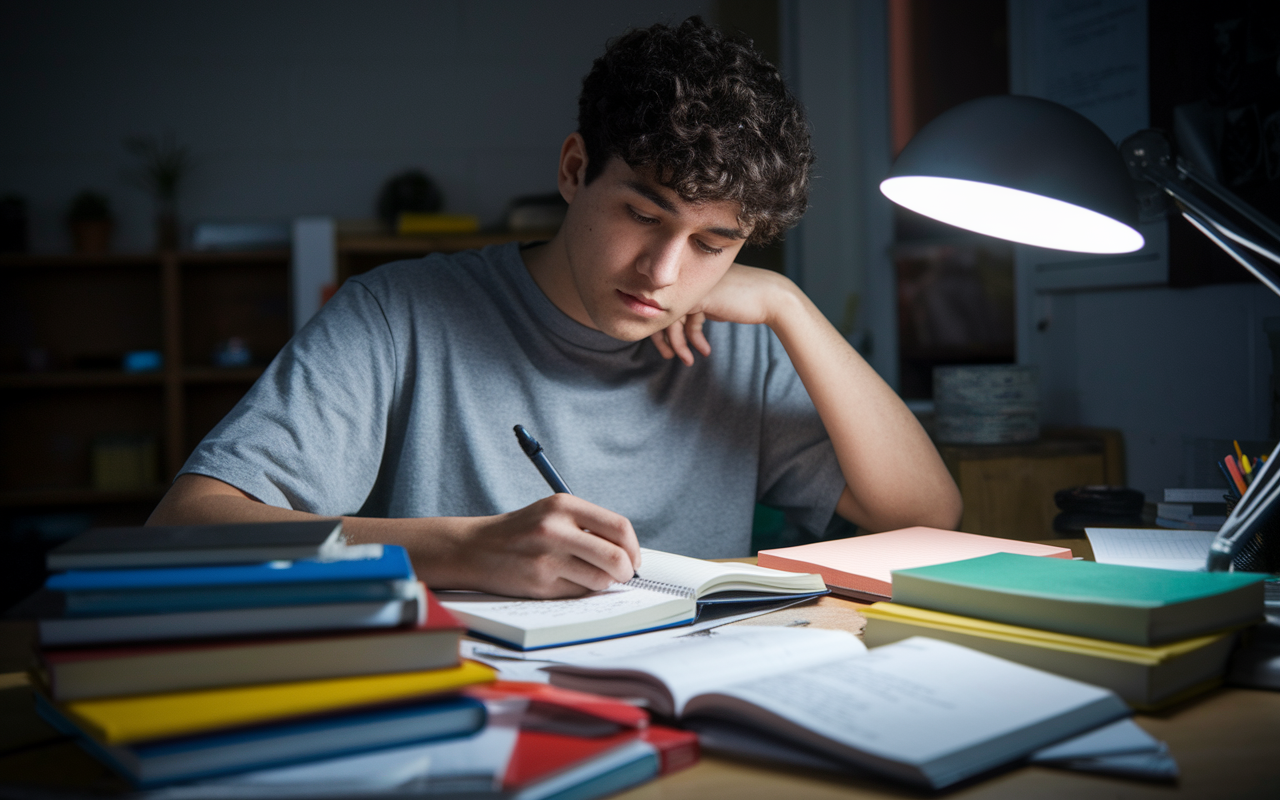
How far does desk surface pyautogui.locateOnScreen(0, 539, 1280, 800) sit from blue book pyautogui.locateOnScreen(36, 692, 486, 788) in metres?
0.08

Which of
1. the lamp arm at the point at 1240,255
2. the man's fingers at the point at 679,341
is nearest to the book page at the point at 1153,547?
the lamp arm at the point at 1240,255

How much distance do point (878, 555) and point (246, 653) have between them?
66 cm

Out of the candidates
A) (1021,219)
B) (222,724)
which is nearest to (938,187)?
(1021,219)

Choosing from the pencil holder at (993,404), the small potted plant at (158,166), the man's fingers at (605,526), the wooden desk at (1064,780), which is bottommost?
the wooden desk at (1064,780)

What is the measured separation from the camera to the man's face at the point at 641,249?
109 cm

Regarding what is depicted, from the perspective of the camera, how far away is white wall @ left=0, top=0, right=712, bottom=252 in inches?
130

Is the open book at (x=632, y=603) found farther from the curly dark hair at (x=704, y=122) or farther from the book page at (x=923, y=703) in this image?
the curly dark hair at (x=704, y=122)

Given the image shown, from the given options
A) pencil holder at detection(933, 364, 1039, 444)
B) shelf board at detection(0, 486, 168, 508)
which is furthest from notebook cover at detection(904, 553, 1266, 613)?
shelf board at detection(0, 486, 168, 508)

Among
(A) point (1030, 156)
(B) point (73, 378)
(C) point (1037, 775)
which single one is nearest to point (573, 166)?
(A) point (1030, 156)

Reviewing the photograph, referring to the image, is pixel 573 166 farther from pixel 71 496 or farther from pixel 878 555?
pixel 71 496

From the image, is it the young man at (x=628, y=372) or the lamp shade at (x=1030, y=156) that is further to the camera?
the young man at (x=628, y=372)

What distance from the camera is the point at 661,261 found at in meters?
1.10

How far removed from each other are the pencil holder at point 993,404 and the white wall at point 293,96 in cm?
205

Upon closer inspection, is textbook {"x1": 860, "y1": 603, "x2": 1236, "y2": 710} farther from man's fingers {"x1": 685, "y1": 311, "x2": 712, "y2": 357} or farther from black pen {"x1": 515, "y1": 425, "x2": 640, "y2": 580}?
man's fingers {"x1": 685, "y1": 311, "x2": 712, "y2": 357}
